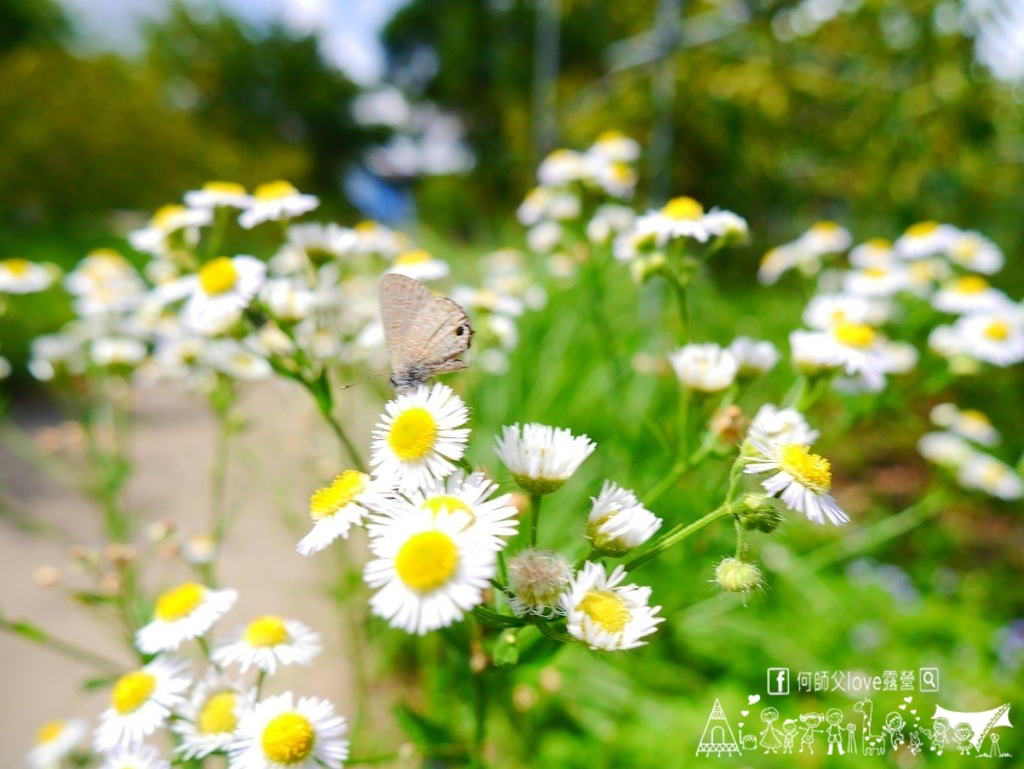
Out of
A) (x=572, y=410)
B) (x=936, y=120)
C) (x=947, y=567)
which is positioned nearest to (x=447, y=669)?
(x=572, y=410)

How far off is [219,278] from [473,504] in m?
0.60

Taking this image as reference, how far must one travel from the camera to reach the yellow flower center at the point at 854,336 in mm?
962

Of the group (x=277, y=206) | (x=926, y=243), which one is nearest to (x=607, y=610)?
(x=277, y=206)

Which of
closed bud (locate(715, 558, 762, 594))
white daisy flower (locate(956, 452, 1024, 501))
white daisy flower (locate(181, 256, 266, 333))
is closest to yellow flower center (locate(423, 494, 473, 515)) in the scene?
closed bud (locate(715, 558, 762, 594))

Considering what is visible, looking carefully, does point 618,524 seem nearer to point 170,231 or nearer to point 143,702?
point 143,702

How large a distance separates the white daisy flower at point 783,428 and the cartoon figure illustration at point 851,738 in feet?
2.02

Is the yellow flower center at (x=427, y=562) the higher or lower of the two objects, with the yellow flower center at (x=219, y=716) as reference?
higher

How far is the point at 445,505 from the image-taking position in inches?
21.0

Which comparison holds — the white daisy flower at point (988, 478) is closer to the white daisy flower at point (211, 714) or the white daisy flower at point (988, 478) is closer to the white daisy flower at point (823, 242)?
the white daisy flower at point (823, 242)

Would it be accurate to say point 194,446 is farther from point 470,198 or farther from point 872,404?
point 470,198

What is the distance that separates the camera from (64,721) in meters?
1.35

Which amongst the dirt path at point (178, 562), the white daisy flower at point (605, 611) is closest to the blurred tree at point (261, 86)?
the dirt path at point (178, 562)

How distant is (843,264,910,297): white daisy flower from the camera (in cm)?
126

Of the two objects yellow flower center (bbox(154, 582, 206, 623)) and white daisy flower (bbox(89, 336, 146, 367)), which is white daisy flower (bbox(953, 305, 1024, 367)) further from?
white daisy flower (bbox(89, 336, 146, 367))
